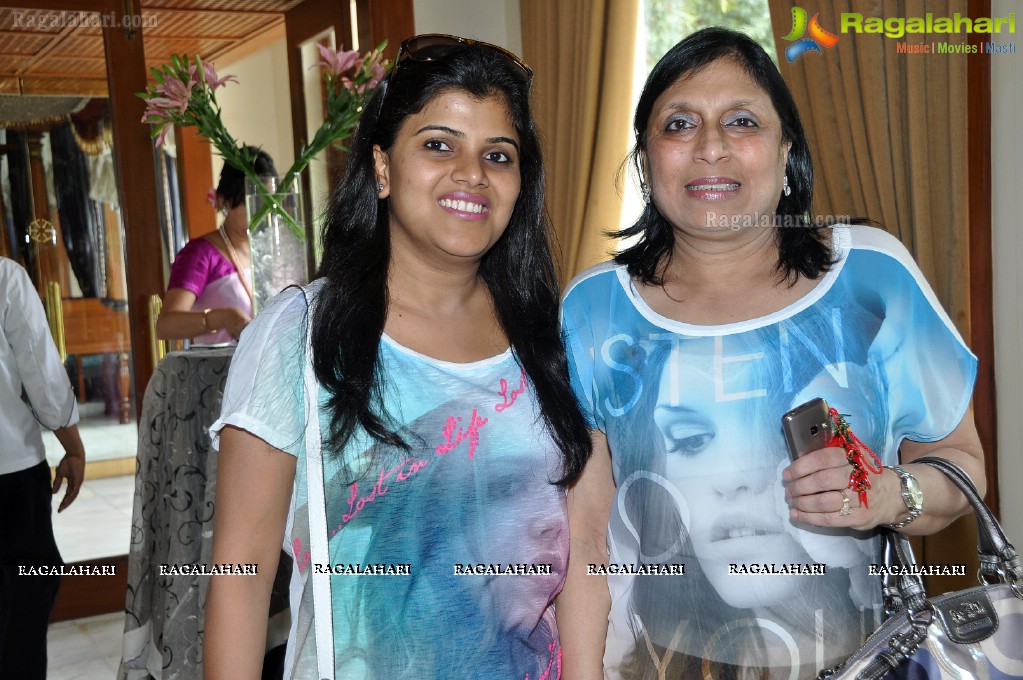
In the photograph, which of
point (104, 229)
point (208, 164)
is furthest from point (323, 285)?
point (208, 164)

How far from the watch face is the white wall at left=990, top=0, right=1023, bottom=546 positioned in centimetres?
167

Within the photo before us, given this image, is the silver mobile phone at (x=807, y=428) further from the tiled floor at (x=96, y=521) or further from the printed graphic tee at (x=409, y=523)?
the tiled floor at (x=96, y=521)

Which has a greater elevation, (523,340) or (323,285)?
(323,285)

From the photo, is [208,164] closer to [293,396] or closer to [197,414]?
[197,414]

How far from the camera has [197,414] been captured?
9.00ft

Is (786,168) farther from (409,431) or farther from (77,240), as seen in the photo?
(77,240)

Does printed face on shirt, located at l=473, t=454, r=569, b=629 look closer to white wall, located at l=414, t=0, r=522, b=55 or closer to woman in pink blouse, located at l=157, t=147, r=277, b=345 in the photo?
woman in pink blouse, located at l=157, t=147, r=277, b=345

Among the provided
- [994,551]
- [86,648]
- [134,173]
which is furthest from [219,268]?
[994,551]

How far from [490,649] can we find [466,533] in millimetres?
160

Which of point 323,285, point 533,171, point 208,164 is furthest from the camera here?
point 208,164

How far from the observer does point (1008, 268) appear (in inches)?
102

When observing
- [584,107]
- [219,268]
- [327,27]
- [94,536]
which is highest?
[327,27]

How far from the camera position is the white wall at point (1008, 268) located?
2.54m

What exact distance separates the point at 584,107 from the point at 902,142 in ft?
5.67
